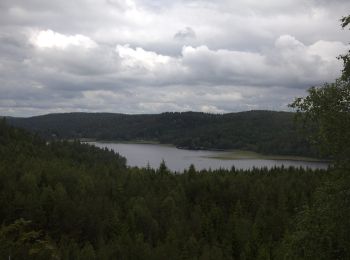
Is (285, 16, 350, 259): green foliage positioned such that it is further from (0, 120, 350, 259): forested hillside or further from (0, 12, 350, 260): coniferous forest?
(0, 120, 350, 259): forested hillside

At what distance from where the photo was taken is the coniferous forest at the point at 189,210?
16.9 metres

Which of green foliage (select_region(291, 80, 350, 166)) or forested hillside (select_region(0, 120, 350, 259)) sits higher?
green foliage (select_region(291, 80, 350, 166))

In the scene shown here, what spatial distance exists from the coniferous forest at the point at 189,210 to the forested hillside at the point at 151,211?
20 centimetres

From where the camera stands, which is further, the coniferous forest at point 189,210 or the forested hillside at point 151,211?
the forested hillside at point 151,211

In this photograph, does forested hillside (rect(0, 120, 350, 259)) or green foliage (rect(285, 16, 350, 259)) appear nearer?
green foliage (rect(285, 16, 350, 259))

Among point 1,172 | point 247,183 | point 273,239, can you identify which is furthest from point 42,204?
point 247,183

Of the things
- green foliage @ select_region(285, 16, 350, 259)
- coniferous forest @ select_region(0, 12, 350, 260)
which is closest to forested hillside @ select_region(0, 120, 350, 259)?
coniferous forest @ select_region(0, 12, 350, 260)

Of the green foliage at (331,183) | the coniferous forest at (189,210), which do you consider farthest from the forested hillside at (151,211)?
the green foliage at (331,183)

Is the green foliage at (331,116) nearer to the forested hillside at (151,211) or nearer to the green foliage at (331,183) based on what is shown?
the green foliage at (331,183)

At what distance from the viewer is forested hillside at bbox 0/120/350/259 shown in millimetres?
54584

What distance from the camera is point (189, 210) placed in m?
86.9

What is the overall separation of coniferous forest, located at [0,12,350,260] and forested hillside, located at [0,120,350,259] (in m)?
0.20

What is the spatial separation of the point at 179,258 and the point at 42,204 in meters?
27.5

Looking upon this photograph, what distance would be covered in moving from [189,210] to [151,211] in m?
11.6
